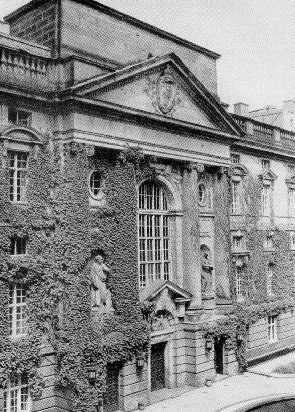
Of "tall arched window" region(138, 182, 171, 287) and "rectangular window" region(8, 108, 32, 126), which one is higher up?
"rectangular window" region(8, 108, 32, 126)

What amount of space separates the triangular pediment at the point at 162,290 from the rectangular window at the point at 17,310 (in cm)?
605

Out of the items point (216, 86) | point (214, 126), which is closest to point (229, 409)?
point (214, 126)

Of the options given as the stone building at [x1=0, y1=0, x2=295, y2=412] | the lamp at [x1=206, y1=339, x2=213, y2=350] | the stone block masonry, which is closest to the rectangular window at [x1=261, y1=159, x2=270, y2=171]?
the stone building at [x1=0, y1=0, x2=295, y2=412]

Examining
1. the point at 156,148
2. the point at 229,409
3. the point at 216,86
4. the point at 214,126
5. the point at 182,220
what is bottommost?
the point at 229,409

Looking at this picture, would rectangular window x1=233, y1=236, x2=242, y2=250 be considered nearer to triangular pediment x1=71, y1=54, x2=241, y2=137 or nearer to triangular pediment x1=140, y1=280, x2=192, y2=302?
triangular pediment x1=140, y1=280, x2=192, y2=302

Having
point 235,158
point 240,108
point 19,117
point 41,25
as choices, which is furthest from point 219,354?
point 41,25

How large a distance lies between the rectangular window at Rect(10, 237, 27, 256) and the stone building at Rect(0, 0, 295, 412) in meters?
0.04

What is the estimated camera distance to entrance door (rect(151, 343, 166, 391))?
26.0 m

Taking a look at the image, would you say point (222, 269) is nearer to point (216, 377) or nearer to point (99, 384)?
point (216, 377)

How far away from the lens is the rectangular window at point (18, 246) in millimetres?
21266

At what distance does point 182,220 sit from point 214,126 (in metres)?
5.58

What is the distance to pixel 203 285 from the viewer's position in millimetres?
29094

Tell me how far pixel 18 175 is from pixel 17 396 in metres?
8.69

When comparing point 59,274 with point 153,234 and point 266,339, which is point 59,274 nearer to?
point 153,234
